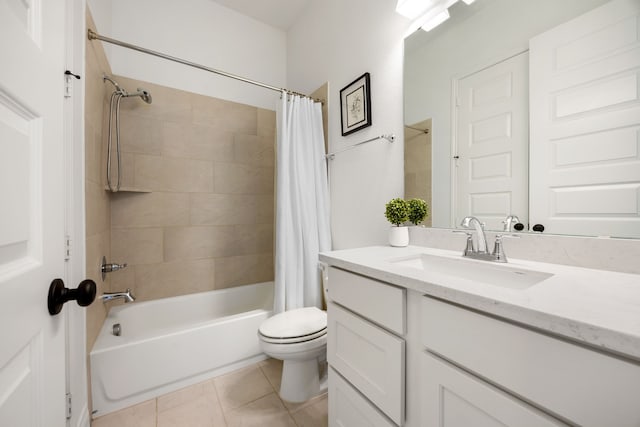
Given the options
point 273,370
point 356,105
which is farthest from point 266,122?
point 273,370

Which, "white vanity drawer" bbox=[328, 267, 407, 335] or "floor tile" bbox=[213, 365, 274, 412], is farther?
"floor tile" bbox=[213, 365, 274, 412]

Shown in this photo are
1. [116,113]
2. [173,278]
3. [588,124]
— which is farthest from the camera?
[173,278]

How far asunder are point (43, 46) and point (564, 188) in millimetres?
1463

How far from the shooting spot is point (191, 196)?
2.12m

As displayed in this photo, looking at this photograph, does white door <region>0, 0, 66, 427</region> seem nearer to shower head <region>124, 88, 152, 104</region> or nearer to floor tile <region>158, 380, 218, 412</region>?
floor tile <region>158, 380, 218, 412</region>

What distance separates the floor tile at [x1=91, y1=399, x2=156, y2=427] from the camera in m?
1.28

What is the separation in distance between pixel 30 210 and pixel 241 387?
1.50 meters

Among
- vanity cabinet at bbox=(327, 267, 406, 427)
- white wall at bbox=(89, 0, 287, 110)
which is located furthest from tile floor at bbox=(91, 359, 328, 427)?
white wall at bbox=(89, 0, 287, 110)

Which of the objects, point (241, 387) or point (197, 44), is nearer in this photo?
point (241, 387)

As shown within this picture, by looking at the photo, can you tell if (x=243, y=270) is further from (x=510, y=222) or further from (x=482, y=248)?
(x=510, y=222)

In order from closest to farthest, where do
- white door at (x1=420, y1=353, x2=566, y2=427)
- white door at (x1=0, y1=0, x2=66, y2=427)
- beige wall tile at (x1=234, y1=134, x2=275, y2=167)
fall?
1. white door at (x1=0, y1=0, x2=66, y2=427)
2. white door at (x1=420, y1=353, x2=566, y2=427)
3. beige wall tile at (x1=234, y1=134, x2=275, y2=167)

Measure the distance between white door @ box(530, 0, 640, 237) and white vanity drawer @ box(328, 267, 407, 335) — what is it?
0.63 m

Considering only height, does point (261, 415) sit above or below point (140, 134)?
below

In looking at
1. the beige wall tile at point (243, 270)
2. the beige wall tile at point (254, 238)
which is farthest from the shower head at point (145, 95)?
the beige wall tile at point (243, 270)
